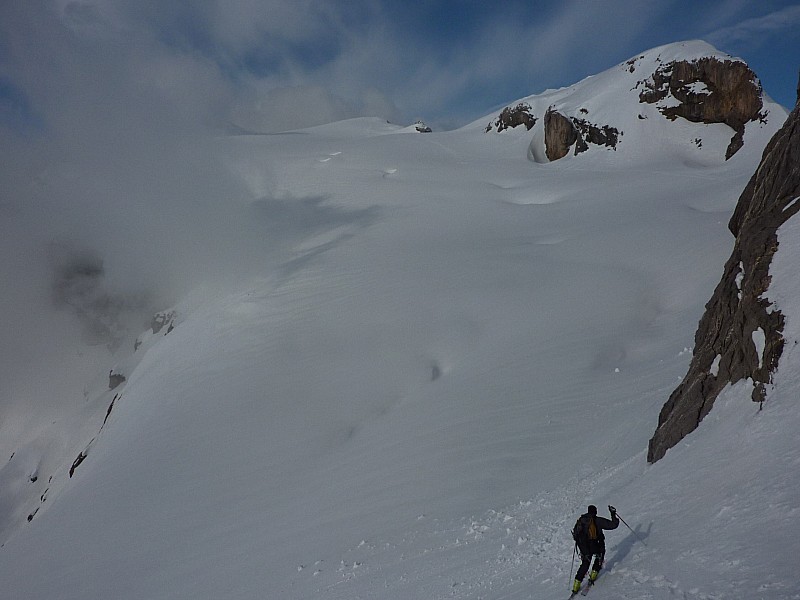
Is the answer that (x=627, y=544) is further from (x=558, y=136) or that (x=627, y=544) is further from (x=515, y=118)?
(x=515, y=118)

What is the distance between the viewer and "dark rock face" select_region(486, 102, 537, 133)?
45.9m

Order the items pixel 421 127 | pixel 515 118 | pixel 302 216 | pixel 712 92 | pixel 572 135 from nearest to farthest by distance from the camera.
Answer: pixel 302 216 → pixel 712 92 → pixel 572 135 → pixel 515 118 → pixel 421 127

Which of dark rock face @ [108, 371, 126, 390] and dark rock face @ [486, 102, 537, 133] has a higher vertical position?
dark rock face @ [486, 102, 537, 133]

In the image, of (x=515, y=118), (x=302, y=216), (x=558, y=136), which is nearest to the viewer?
(x=302, y=216)

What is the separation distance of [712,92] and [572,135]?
9708 millimetres

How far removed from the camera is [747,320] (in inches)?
220

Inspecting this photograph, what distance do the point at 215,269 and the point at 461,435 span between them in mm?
22813

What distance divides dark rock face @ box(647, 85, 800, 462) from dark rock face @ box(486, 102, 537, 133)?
138 ft

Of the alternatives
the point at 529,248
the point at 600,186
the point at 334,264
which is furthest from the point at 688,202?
the point at 334,264

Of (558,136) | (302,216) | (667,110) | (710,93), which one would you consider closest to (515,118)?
(558,136)

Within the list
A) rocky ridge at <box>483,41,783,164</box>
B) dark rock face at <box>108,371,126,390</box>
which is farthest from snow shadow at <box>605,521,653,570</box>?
rocky ridge at <box>483,41,783,164</box>

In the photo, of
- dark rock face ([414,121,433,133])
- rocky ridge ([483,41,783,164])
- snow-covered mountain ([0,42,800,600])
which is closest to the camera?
snow-covered mountain ([0,42,800,600])

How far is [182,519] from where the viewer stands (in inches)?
416

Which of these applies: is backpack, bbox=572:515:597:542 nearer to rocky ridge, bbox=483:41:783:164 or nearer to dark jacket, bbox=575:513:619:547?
dark jacket, bbox=575:513:619:547
